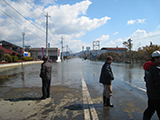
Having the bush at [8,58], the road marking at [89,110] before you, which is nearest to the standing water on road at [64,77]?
the road marking at [89,110]

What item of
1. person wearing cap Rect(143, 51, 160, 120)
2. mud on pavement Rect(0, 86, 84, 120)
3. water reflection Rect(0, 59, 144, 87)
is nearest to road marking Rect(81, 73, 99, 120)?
mud on pavement Rect(0, 86, 84, 120)

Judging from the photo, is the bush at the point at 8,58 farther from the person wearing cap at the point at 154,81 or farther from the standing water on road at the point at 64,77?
the person wearing cap at the point at 154,81

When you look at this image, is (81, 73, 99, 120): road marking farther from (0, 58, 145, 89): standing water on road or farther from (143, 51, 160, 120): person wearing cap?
(0, 58, 145, 89): standing water on road

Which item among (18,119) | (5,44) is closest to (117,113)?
(18,119)

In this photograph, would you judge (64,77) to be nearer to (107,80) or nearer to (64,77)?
(64,77)

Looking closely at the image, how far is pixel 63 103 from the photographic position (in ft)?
14.4

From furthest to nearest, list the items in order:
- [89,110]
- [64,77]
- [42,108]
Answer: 1. [64,77]
2. [42,108]
3. [89,110]

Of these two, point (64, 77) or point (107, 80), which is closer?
point (107, 80)

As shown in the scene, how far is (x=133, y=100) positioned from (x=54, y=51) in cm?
6815

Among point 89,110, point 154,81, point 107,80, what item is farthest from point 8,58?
point 154,81

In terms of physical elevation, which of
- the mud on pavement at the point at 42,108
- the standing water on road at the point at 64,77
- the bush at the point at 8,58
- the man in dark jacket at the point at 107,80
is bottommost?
the standing water on road at the point at 64,77

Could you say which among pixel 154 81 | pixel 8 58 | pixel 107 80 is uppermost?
pixel 8 58

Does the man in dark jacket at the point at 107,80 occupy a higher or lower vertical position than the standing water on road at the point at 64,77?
higher

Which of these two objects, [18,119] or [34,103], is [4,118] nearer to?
[18,119]
